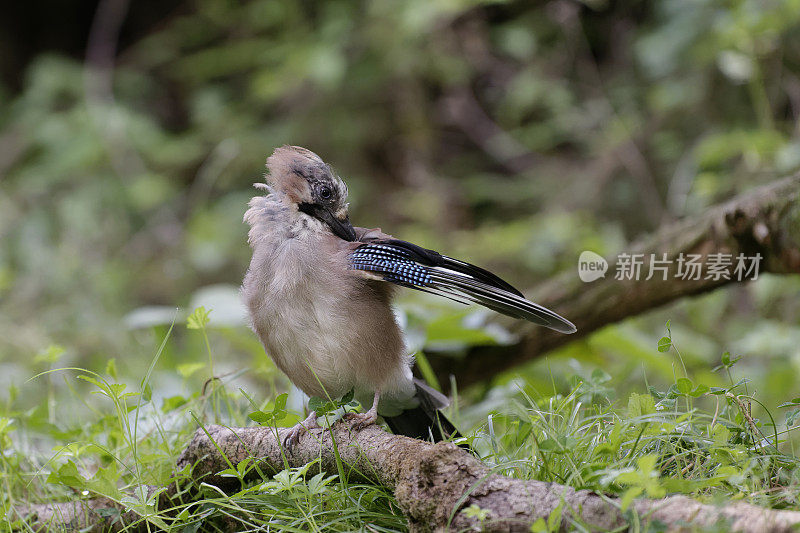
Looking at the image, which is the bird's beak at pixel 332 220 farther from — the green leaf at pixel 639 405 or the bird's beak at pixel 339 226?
the green leaf at pixel 639 405

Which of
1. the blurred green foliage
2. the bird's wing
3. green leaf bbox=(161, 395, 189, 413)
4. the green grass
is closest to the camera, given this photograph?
the green grass

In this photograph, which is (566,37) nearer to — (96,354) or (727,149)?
(727,149)

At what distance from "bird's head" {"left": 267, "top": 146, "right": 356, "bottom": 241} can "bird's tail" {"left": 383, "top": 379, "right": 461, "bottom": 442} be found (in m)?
0.71

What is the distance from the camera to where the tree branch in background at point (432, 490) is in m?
1.98

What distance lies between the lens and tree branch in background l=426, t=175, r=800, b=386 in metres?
3.60

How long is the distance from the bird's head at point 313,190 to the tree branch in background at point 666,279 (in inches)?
55.4

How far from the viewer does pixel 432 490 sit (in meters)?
2.24

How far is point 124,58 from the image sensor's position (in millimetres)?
9781

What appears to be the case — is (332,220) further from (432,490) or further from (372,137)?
(372,137)

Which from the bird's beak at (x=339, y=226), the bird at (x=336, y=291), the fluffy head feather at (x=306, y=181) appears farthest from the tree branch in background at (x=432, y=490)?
the fluffy head feather at (x=306, y=181)

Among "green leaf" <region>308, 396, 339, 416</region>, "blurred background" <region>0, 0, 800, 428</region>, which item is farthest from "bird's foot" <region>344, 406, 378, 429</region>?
"blurred background" <region>0, 0, 800, 428</region>

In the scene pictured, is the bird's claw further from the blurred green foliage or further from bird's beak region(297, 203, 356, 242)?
the blurred green foliage

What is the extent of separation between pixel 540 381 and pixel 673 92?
12.7 ft

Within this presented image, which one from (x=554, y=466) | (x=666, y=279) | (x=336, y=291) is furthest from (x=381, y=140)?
(x=554, y=466)
